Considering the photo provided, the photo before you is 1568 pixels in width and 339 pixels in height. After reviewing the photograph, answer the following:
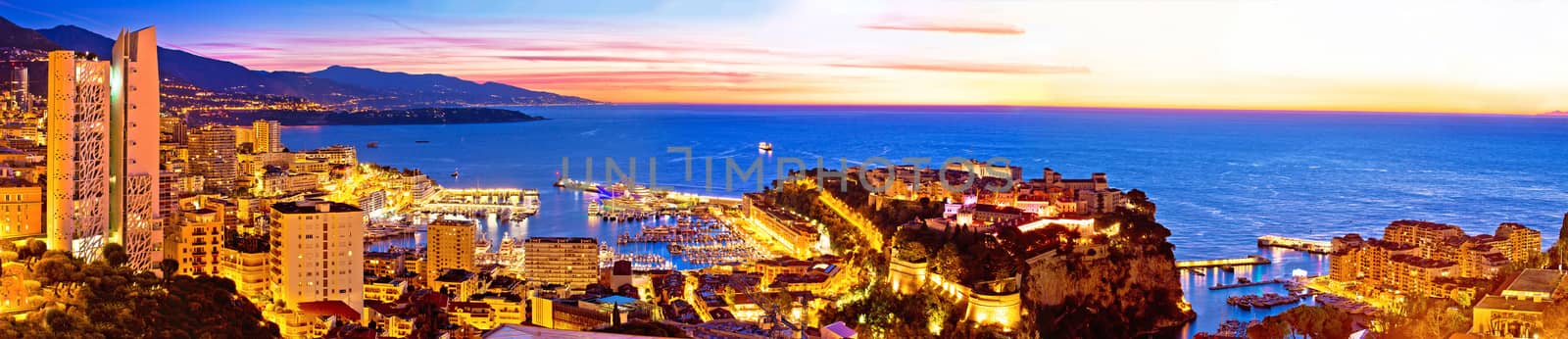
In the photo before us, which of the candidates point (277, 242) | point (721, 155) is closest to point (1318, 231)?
point (277, 242)

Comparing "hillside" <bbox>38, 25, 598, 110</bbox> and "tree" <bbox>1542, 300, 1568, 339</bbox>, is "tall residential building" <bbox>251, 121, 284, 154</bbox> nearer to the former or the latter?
"hillside" <bbox>38, 25, 598, 110</bbox>

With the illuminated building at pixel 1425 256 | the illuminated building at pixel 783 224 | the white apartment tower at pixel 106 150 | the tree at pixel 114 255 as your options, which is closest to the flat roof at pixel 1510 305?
the illuminated building at pixel 1425 256

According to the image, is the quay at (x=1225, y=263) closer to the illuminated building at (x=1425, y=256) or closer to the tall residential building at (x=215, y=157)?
the illuminated building at (x=1425, y=256)

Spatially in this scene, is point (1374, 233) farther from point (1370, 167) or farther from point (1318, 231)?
point (1370, 167)

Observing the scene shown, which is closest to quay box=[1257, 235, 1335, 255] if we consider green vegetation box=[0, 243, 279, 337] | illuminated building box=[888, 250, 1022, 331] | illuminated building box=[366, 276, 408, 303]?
illuminated building box=[888, 250, 1022, 331]

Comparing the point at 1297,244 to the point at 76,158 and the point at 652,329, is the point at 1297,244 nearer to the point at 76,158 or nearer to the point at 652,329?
the point at 652,329

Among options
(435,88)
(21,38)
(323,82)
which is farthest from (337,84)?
(21,38)
